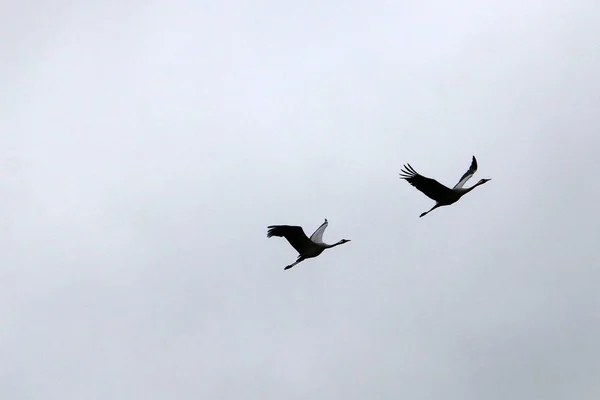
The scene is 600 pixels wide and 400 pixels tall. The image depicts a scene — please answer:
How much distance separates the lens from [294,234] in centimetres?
3862

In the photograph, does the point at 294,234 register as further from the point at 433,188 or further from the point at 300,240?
the point at 433,188

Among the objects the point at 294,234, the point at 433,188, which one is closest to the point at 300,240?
the point at 294,234

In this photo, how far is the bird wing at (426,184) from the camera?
3838 centimetres

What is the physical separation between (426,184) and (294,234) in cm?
512

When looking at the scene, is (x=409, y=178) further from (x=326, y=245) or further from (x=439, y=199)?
(x=326, y=245)

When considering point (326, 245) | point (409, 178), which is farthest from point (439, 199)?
point (326, 245)

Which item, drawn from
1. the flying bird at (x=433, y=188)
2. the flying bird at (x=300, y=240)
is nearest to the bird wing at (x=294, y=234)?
the flying bird at (x=300, y=240)

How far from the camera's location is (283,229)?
125ft

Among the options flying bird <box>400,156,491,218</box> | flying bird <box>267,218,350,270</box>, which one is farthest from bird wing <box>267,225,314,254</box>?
flying bird <box>400,156,491,218</box>

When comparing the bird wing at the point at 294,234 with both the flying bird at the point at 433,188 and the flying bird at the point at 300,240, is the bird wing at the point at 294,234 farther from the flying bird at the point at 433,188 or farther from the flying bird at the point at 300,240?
the flying bird at the point at 433,188

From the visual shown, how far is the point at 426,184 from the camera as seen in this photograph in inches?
1519

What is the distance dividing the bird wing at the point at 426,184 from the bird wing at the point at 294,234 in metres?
4.24

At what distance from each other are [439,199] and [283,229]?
6.07 m

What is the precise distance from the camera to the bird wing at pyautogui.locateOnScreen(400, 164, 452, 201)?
38.4 metres
